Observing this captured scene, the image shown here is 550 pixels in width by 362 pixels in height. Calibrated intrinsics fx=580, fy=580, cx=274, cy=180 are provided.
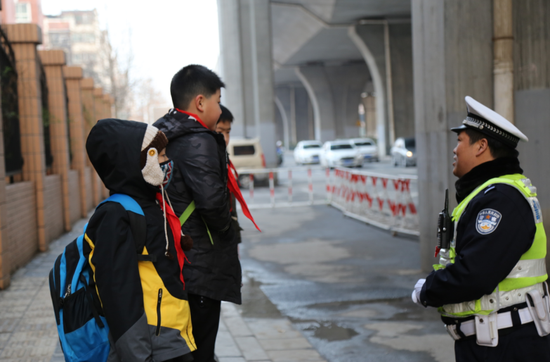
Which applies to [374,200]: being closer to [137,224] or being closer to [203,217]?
[203,217]

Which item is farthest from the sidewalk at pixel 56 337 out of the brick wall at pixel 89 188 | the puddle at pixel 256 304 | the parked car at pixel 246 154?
the parked car at pixel 246 154

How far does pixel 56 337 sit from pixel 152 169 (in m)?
3.35

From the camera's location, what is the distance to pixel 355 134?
60.4 m

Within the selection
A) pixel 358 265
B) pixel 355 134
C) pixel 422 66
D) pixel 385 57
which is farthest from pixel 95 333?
pixel 355 134

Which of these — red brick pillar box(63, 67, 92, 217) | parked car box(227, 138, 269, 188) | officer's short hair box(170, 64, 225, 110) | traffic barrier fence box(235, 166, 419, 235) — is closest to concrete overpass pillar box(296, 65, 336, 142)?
parked car box(227, 138, 269, 188)

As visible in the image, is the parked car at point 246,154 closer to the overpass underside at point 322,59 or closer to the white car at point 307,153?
the overpass underside at point 322,59

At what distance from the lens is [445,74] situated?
663cm

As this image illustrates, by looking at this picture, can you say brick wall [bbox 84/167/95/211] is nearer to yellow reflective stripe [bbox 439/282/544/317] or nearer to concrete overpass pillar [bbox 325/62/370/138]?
yellow reflective stripe [bbox 439/282/544/317]

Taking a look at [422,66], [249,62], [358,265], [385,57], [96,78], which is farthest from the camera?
[96,78]

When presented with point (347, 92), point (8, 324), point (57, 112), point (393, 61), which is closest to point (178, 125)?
point (8, 324)

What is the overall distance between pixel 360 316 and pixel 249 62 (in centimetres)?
2288

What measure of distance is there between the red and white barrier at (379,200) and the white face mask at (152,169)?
343 inches

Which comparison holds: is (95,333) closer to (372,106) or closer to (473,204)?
(473,204)

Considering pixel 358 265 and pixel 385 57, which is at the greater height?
pixel 385 57
